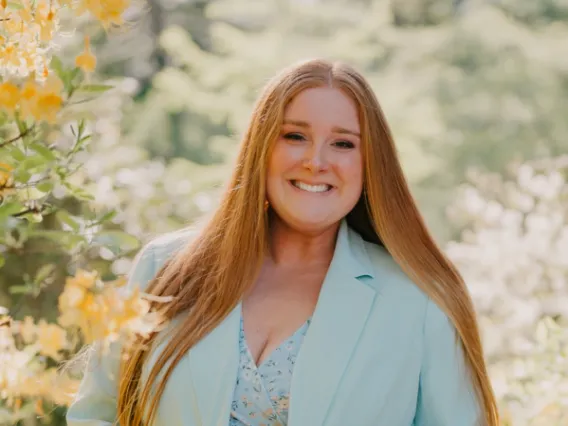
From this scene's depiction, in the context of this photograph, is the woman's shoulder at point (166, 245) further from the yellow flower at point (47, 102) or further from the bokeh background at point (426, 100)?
the bokeh background at point (426, 100)

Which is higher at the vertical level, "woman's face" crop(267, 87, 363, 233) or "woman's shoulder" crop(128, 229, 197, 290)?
"woman's face" crop(267, 87, 363, 233)

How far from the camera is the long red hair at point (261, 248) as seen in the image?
226cm

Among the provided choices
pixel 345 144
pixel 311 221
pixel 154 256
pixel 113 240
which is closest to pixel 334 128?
pixel 345 144

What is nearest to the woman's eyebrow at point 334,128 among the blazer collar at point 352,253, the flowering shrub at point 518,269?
the blazer collar at point 352,253

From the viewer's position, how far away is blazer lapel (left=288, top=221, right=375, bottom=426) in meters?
2.17

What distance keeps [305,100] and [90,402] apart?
2.77ft

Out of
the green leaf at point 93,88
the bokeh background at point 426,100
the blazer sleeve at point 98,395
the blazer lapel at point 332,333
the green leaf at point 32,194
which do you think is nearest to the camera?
the green leaf at point 93,88

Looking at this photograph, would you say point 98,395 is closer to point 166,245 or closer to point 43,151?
point 166,245

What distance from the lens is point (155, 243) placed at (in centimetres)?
245

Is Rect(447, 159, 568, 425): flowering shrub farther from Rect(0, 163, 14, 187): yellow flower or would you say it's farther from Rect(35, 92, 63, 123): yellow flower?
Rect(35, 92, 63, 123): yellow flower

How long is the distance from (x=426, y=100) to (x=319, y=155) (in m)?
5.69

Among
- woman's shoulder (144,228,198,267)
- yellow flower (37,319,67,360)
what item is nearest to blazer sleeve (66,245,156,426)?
woman's shoulder (144,228,198,267)

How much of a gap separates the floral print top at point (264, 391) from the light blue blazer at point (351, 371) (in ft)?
0.10

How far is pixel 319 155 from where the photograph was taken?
223 cm
